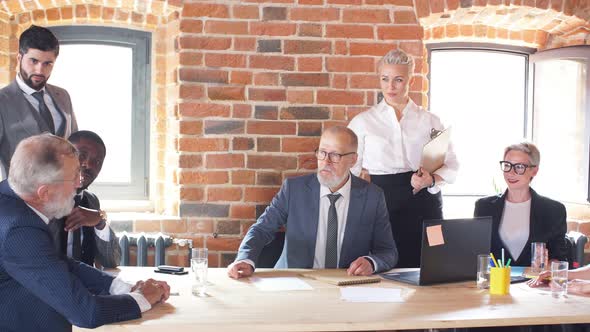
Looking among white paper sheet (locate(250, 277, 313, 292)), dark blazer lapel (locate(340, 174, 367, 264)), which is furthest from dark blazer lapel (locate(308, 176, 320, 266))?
white paper sheet (locate(250, 277, 313, 292))

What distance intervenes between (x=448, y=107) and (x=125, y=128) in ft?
7.40

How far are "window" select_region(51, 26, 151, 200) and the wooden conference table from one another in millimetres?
1959

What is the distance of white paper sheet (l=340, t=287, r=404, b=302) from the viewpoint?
267cm

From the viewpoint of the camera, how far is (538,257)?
10.5 ft

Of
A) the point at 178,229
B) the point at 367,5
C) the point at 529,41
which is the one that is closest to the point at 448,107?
the point at 529,41

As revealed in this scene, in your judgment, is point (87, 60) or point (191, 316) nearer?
point (191, 316)

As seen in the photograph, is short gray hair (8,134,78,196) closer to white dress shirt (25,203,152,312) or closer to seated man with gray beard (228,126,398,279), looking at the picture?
white dress shirt (25,203,152,312)

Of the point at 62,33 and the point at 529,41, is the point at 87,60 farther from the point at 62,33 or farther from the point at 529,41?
the point at 529,41

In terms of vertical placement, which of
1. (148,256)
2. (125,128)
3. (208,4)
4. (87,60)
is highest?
(208,4)

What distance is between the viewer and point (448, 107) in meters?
5.29

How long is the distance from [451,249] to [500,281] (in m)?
0.23

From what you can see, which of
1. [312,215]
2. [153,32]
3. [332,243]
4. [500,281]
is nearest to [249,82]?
[153,32]

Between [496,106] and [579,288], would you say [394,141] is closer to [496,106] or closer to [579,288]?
[579,288]

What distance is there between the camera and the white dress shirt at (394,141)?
402cm
